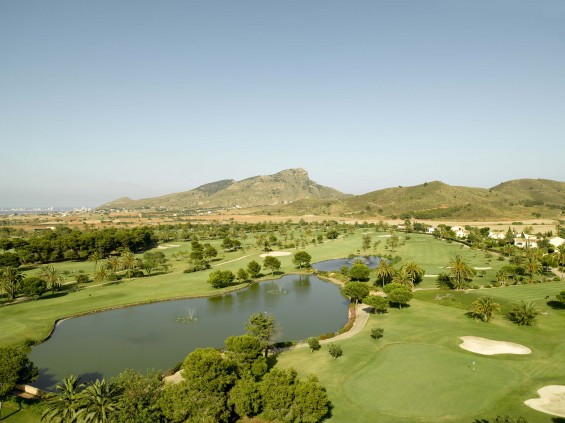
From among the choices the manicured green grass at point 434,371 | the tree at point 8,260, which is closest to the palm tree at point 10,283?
Result: the tree at point 8,260

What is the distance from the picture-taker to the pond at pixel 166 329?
46906 mm

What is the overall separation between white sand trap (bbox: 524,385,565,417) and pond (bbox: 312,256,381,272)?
69391mm

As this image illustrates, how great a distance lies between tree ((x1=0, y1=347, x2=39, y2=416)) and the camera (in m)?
35.1

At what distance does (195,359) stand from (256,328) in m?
12.8

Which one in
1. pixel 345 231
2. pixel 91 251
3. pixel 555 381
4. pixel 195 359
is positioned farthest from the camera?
pixel 345 231

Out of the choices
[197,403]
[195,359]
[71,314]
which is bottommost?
[71,314]

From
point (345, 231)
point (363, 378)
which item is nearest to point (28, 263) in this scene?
point (363, 378)

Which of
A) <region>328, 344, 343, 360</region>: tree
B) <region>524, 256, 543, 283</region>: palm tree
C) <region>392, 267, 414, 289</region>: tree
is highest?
<region>524, 256, 543, 283</region>: palm tree

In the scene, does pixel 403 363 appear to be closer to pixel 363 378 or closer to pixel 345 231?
pixel 363 378

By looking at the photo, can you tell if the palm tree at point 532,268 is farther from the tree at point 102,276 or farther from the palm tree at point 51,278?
the palm tree at point 51,278

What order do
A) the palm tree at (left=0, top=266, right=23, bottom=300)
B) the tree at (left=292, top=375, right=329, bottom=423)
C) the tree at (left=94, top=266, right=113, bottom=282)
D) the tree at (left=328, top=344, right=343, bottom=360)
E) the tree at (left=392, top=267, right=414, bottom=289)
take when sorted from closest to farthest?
the tree at (left=292, top=375, right=329, bottom=423)
the tree at (left=328, top=344, right=343, bottom=360)
the palm tree at (left=0, top=266, right=23, bottom=300)
the tree at (left=392, top=267, right=414, bottom=289)
the tree at (left=94, top=266, right=113, bottom=282)

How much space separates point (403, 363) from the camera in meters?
42.5

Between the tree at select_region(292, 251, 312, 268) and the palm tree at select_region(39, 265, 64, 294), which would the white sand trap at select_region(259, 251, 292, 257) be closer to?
the tree at select_region(292, 251, 312, 268)

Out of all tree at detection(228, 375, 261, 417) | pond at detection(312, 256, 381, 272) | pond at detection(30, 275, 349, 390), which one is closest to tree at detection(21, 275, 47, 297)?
pond at detection(30, 275, 349, 390)
